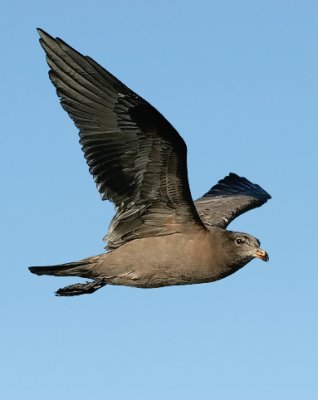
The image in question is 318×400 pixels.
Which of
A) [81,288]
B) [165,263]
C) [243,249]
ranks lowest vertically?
[81,288]

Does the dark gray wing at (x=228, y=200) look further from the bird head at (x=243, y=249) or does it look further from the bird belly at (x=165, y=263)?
the bird belly at (x=165, y=263)

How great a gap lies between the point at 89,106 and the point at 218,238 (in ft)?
6.97

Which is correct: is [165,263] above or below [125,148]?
below

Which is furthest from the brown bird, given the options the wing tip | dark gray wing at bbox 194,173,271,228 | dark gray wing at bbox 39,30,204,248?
the wing tip

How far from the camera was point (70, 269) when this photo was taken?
1259 centimetres

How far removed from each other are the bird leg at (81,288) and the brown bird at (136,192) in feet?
0.04

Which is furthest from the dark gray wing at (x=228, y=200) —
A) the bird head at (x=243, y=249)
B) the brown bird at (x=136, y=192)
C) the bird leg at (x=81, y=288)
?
the bird leg at (x=81, y=288)

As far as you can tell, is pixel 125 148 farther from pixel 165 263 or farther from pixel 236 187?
pixel 236 187

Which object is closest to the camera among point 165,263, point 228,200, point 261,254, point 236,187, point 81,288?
point 165,263

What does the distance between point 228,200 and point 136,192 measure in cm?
395

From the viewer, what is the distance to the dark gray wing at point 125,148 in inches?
450

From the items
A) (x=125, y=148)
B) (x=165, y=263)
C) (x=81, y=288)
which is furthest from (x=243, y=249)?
(x=81, y=288)

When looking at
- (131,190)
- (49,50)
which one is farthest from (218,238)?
(49,50)

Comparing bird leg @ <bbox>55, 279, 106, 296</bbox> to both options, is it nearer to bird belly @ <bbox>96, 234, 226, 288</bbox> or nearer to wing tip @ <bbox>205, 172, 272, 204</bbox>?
bird belly @ <bbox>96, 234, 226, 288</bbox>
